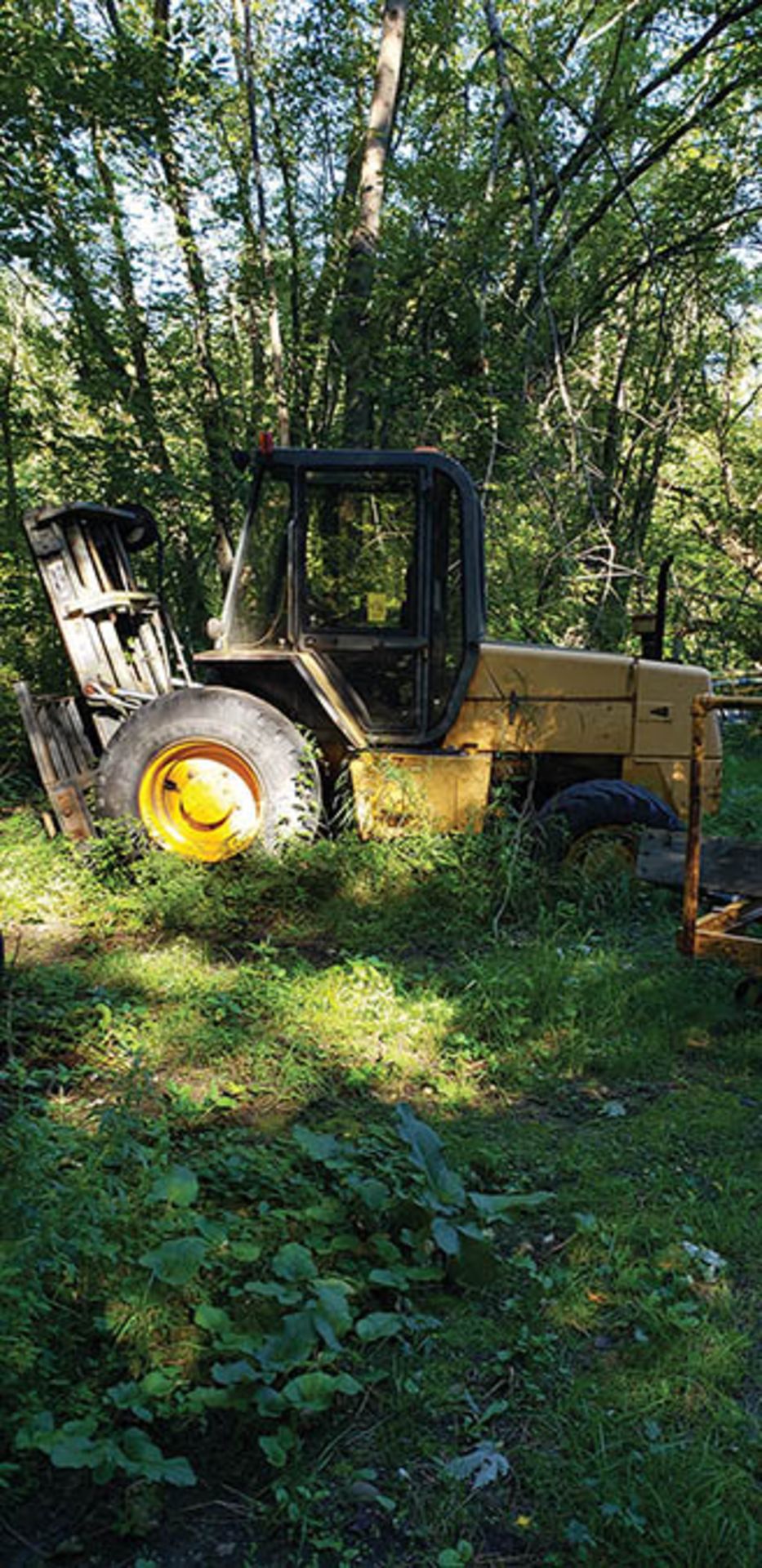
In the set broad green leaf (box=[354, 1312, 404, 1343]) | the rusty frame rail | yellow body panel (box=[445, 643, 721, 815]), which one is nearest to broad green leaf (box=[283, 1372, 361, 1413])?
broad green leaf (box=[354, 1312, 404, 1343])

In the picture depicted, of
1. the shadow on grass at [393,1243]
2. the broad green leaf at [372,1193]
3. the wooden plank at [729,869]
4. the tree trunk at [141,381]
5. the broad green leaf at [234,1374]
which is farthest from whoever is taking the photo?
the tree trunk at [141,381]

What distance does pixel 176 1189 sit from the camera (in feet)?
7.44

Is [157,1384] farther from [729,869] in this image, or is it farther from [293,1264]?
[729,869]

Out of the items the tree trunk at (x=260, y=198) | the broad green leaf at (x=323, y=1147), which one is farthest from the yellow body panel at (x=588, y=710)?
the tree trunk at (x=260, y=198)

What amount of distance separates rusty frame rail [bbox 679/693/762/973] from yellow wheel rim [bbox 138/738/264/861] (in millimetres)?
2389

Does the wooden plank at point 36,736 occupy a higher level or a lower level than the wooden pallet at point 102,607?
lower

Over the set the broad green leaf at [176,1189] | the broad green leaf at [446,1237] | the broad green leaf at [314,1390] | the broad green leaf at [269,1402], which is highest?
the broad green leaf at [176,1189]

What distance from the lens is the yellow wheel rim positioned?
17.7 ft

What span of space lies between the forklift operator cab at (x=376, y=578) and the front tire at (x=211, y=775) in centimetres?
40

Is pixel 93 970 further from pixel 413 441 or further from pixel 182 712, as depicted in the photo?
pixel 413 441

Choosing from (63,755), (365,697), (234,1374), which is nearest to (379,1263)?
(234,1374)

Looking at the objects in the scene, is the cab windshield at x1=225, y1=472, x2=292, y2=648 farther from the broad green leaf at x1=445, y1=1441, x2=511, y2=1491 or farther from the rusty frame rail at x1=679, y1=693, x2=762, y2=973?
the broad green leaf at x1=445, y1=1441, x2=511, y2=1491

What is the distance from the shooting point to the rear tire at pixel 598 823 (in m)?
5.29

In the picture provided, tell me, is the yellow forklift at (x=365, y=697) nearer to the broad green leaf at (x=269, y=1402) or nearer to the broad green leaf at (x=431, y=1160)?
the broad green leaf at (x=431, y=1160)
